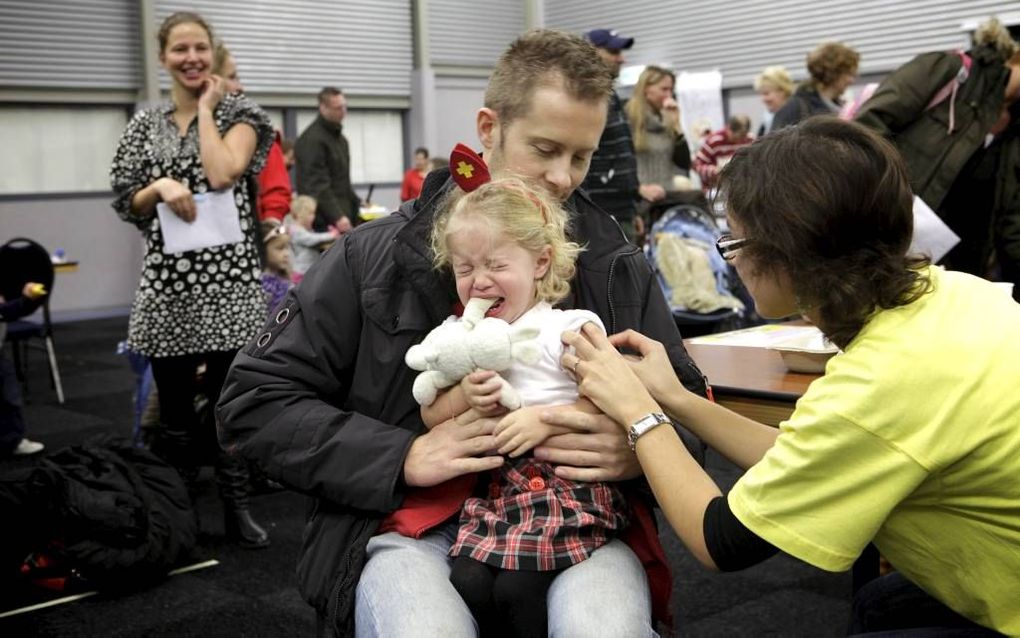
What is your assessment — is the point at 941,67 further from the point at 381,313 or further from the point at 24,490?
the point at 24,490

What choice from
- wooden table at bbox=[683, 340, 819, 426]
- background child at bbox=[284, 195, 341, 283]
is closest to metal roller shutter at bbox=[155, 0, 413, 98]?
background child at bbox=[284, 195, 341, 283]

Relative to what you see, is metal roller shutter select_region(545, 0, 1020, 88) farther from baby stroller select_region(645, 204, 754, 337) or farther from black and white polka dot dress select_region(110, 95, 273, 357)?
black and white polka dot dress select_region(110, 95, 273, 357)

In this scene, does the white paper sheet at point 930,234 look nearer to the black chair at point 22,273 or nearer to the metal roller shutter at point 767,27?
the black chair at point 22,273

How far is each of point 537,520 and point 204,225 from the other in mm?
2362

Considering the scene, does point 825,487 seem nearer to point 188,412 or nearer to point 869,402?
point 869,402

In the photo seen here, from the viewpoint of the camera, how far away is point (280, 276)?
5.31 metres

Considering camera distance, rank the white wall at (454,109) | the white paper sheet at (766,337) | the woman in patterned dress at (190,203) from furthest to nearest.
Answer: the white wall at (454,109), the woman in patterned dress at (190,203), the white paper sheet at (766,337)

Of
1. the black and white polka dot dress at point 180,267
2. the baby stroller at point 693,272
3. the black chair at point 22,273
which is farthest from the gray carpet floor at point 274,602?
the black chair at point 22,273

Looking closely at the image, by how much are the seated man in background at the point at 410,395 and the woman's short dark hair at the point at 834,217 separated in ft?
1.32

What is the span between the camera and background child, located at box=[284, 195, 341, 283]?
7.23 meters

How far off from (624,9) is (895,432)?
14.9 meters

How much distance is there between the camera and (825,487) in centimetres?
138

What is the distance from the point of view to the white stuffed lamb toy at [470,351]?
1.66 m

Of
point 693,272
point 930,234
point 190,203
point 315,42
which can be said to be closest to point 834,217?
point 930,234
